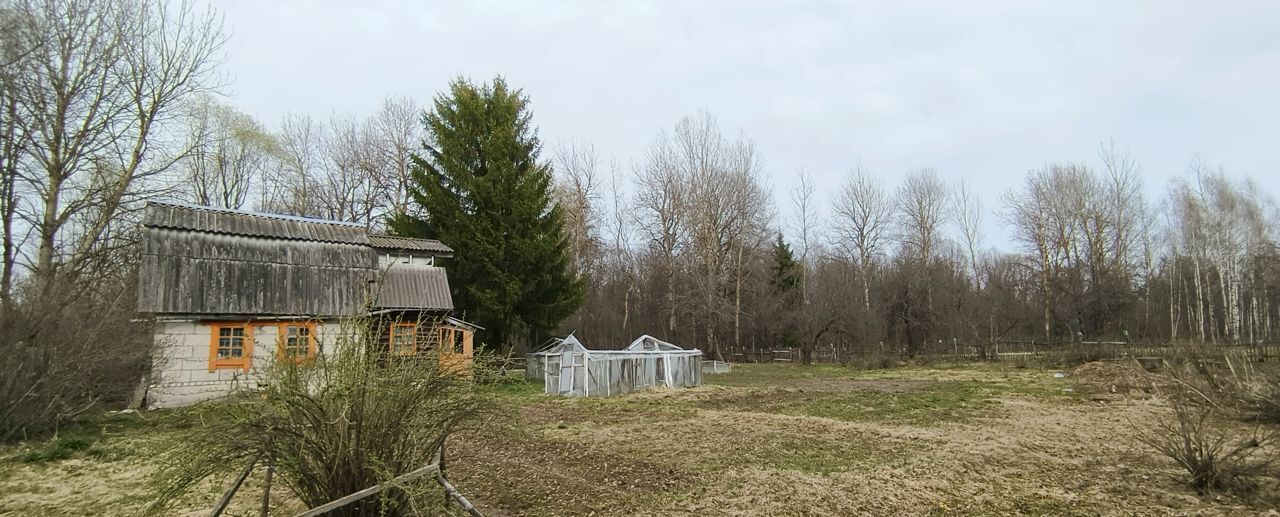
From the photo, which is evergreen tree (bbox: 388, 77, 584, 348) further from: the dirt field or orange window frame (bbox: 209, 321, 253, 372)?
the dirt field

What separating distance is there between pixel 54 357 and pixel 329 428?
1056 centimetres

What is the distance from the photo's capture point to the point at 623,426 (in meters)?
12.5

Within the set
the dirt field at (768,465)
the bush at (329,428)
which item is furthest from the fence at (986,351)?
the bush at (329,428)

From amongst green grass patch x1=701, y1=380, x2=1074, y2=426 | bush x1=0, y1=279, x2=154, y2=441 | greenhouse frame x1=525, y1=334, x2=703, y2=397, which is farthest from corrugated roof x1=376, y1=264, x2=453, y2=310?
green grass patch x1=701, y1=380, x2=1074, y2=426

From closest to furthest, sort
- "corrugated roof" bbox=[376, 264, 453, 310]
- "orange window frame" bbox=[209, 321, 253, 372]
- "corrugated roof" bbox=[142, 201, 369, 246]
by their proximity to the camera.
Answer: "orange window frame" bbox=[209, 321, 253, 372], "corrugated roof" bbox=[142, 201, 369, 246], "corrugated roof" bbox=[376, 264, 453, 310]

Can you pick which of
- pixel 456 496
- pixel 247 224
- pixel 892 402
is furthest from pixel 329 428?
pixel 247 224

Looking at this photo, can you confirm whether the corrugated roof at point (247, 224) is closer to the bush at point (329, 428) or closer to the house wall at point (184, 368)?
the house wall at point (184, 368)

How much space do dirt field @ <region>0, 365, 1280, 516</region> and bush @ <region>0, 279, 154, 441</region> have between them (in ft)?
2.36

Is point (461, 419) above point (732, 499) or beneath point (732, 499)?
above

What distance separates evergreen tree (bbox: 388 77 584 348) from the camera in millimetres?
25531

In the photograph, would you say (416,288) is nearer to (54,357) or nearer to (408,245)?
(408,245)

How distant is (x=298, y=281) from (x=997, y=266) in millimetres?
50315

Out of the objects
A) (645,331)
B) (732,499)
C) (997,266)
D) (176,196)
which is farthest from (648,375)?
(997,266)

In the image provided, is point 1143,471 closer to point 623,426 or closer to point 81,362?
point 623,426
